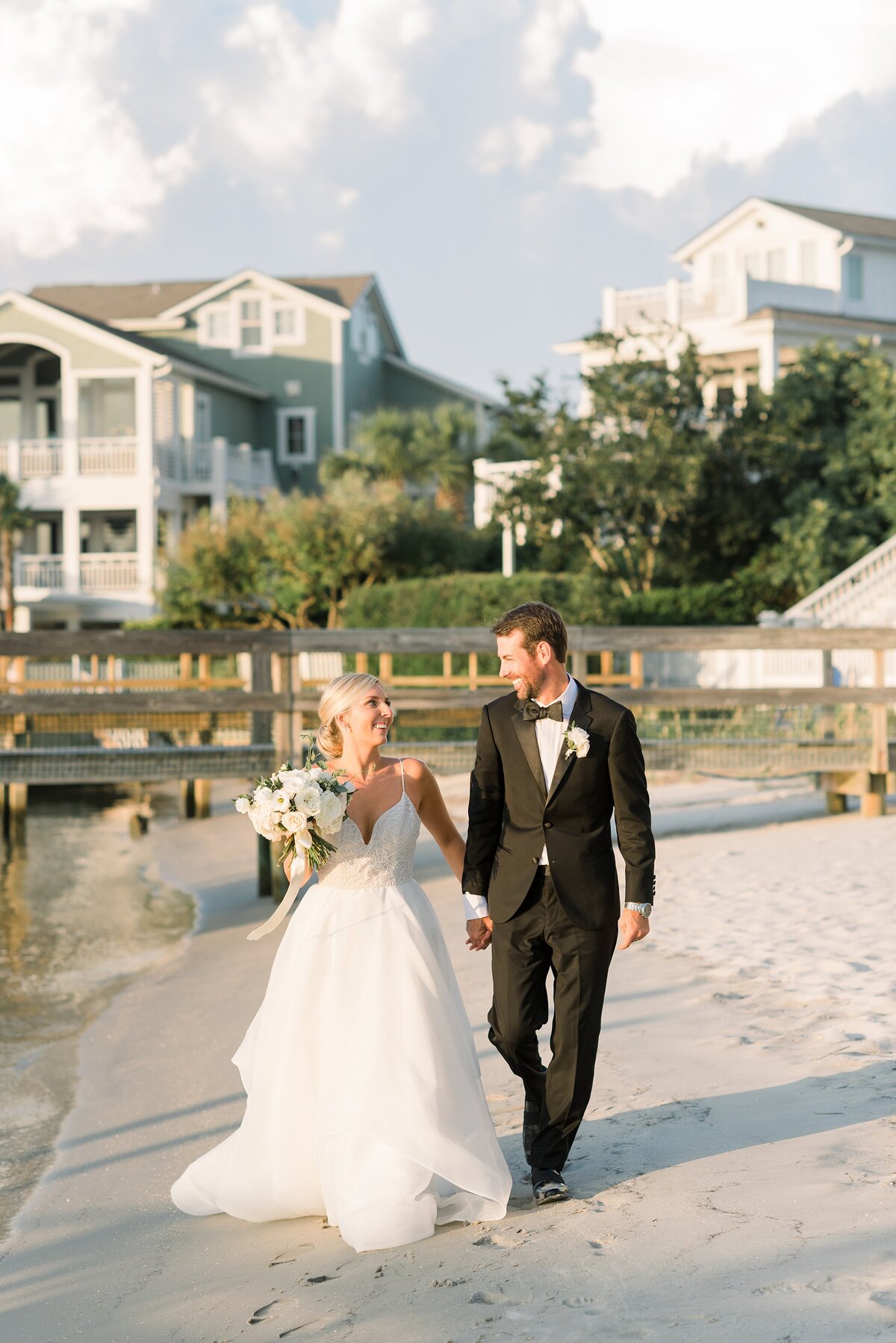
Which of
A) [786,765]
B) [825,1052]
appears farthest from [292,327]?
[825,1052]

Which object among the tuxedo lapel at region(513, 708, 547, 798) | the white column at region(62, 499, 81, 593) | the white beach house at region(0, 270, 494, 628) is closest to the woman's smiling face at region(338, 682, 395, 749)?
the tuxedo lapel at region(513, 708, 547, 798)

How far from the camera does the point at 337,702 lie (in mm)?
4910

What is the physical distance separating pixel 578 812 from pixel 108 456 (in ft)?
114

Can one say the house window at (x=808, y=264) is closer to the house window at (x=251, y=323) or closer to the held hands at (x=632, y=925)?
the house window at (x=251, y=323)

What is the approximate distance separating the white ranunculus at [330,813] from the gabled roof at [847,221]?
1426 inches

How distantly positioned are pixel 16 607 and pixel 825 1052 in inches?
1351

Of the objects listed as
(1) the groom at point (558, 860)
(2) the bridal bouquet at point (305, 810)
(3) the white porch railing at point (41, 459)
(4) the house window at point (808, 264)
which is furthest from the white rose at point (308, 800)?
(4) the house window at point (808, 264)

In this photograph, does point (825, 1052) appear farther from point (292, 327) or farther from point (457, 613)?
point (292, 327)

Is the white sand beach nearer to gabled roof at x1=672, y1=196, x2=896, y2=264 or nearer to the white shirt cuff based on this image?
the white shirt cuff

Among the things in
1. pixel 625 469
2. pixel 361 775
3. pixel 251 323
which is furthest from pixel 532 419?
pixel 361 775

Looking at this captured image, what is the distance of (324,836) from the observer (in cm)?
480

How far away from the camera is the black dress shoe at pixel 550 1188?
184 inches

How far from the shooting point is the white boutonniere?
15.3 feet

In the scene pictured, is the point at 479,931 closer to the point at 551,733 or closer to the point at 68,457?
the point at 551,733
